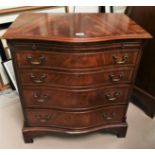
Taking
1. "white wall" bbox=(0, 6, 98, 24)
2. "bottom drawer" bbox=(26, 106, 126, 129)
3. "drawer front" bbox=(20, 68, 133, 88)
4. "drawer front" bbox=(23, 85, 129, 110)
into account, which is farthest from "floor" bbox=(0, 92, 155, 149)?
"white wall" bbox=(0, 6, 98, 24)

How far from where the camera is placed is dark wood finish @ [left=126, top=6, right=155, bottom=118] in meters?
1.63

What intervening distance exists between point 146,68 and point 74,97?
2.86 feet

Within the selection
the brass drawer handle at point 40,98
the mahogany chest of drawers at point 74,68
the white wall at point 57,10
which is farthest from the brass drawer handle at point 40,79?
the white wall at point 57,10

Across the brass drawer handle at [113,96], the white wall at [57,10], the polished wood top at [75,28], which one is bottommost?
the brass drawer handle at [113,96]

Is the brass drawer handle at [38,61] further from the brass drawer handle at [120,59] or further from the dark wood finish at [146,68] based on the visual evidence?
the dark wood finish at [146,68]

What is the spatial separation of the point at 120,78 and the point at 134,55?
0.19 meters

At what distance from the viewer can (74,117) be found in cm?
141

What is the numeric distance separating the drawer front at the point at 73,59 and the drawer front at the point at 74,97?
0.66 feet

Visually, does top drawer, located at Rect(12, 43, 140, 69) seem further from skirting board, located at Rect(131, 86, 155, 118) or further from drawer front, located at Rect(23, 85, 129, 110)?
skirting board, located at Rect(131, 86, 155, 118)

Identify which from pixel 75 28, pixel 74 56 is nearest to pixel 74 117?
pixel 74 56

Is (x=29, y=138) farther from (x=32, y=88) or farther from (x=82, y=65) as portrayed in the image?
(x=82, y=65)

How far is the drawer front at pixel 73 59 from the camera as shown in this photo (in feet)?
3.61

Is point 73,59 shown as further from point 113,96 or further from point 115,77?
point 113,96

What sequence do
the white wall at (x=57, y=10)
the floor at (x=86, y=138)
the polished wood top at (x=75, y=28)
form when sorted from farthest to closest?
the white wall at (x=57, y=10) < the floor at (x=86, y=138) < the polished wood top at (x=75, y=28)
